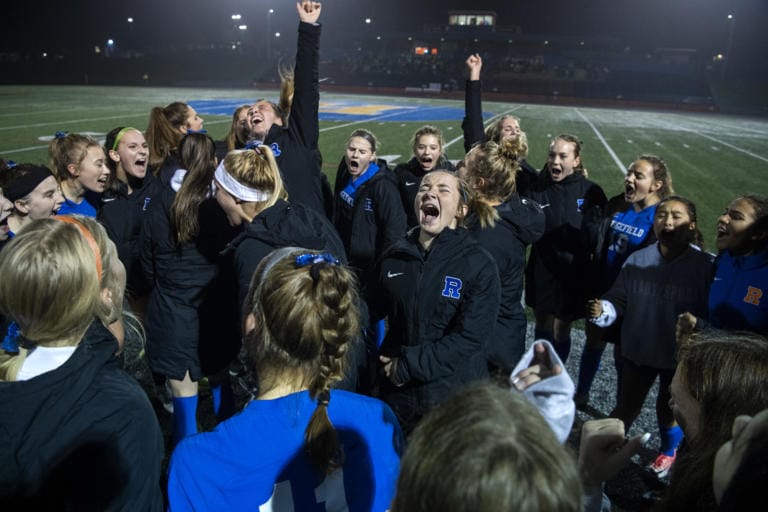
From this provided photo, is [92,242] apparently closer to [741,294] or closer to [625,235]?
[741,294]

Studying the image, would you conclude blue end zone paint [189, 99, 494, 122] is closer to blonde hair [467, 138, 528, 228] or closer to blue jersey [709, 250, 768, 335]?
blonde hair [467, 138, 528, 228]

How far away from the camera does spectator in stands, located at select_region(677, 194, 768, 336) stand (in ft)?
10.5

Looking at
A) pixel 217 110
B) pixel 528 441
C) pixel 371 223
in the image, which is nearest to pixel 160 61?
pixel 217 110

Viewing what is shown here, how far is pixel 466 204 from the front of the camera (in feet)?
10.8

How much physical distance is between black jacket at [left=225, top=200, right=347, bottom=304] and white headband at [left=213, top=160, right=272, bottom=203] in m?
0.10

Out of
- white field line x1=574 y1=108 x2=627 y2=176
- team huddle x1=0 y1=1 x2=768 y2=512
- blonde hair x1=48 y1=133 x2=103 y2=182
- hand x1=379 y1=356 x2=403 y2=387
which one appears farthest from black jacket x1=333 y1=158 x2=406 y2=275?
white field line x1=574 y1=108 x2=627 y2=176

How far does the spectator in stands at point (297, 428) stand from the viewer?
159cm

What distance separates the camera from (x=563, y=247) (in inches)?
191

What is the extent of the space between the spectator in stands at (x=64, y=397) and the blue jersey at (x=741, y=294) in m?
3.13

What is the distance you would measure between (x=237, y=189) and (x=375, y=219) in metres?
2.00

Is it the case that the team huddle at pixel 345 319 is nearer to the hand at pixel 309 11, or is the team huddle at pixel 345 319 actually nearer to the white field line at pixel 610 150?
the hand at pixel 309 11

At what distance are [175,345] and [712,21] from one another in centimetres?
8737

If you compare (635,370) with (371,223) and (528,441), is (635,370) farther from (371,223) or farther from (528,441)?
(528,441)

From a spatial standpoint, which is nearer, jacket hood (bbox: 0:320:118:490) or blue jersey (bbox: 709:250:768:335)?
jacket hood (bbox: 0:320:118:490)
